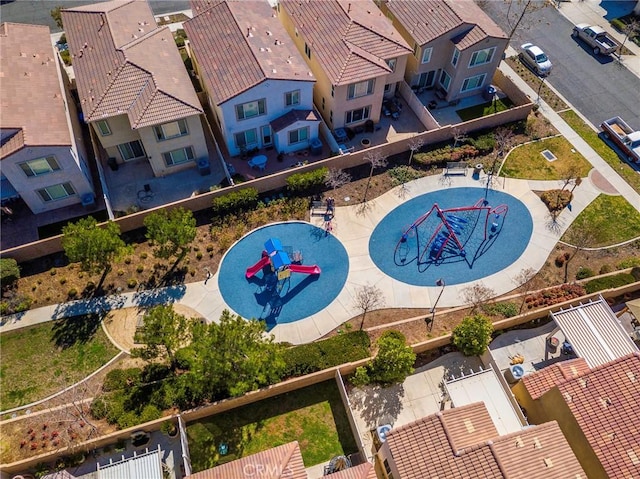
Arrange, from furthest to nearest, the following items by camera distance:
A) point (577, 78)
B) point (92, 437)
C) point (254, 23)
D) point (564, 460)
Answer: point (577, 78) < point (254, 23) < point (92, 437) < point (564, 460)

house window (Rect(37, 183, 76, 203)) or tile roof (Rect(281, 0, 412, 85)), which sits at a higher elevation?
tile roof (Rect(281, 0, 412, 85))

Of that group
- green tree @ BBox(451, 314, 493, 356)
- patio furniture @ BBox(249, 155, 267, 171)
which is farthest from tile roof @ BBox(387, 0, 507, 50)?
green tree @ BBox(451, 314, 493, 356)

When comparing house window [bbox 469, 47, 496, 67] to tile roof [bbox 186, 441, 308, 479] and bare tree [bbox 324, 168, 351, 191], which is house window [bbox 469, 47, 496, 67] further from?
tile roof [bbox 186, 441, 308, 479]

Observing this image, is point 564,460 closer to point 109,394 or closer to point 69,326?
point 109,394

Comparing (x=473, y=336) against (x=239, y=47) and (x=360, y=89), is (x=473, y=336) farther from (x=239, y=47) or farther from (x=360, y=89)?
(x=239, y=47)

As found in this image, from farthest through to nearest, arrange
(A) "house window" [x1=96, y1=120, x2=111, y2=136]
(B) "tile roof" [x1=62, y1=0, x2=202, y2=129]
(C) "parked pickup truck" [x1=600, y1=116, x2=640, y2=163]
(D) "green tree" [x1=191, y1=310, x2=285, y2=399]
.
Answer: (C) "parked pickup truck" [x1=600, y1=116, x2=640, y2=163] < (A) "house window" [x1=96, y1=120, x2=111, y2=136] < (B) "tile roof" [x1=62, y1=0, x2=202, y2=129] < (D) "green tree" [x1=191, y1=310, x2=285, y2=399]

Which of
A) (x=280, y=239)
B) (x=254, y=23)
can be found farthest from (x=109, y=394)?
(x=254, y=23)
